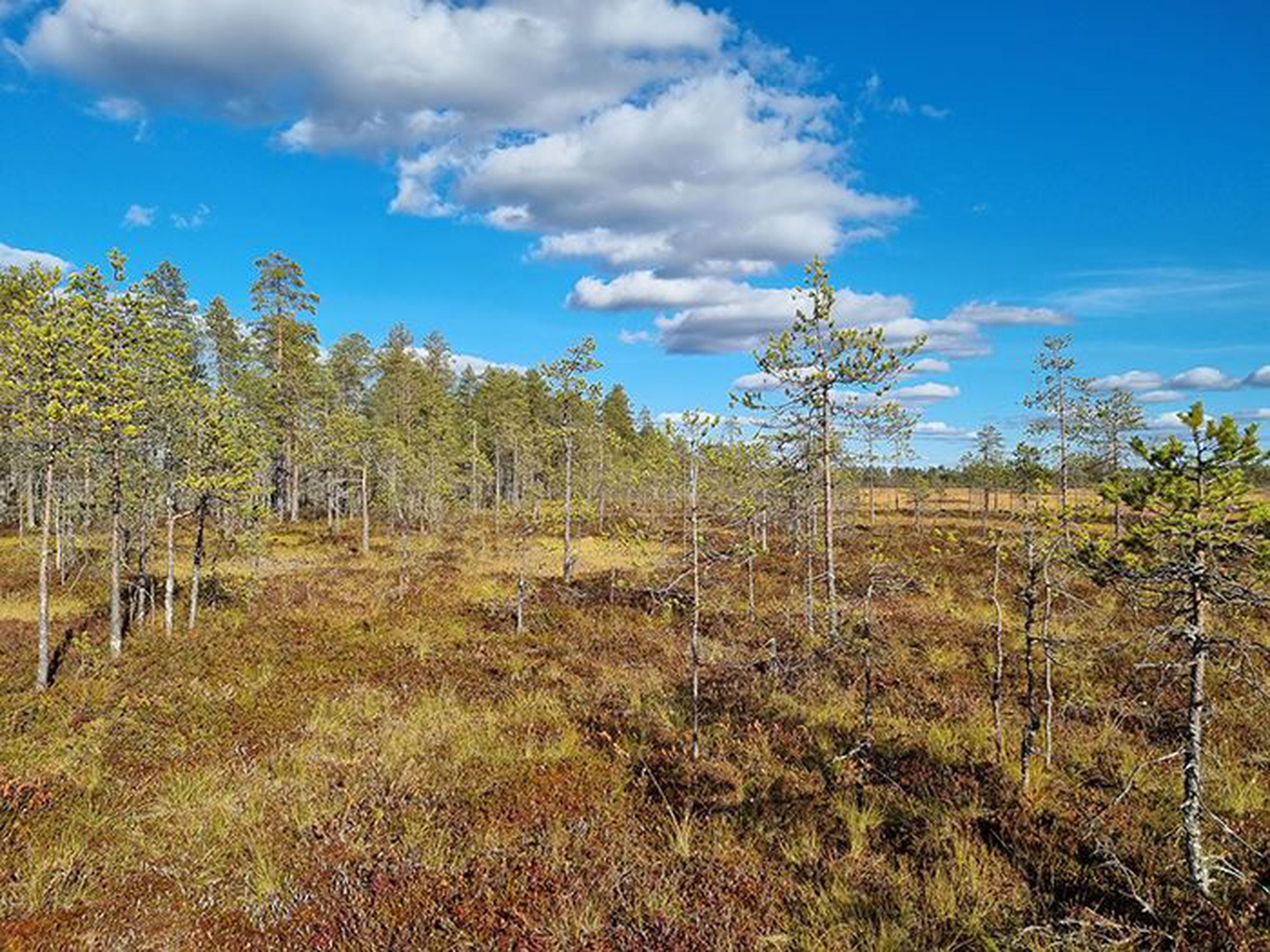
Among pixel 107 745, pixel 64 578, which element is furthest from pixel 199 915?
pixel 64 578

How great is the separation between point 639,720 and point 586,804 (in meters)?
3.53

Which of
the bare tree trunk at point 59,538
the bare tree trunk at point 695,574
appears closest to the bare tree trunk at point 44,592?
the bare tree trunk at point 59,538

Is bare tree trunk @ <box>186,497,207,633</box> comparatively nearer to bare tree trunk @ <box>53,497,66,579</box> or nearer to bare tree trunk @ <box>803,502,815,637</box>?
bare tree trunk @ <box>53,497,66,579</box>

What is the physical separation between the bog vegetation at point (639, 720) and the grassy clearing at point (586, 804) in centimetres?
6

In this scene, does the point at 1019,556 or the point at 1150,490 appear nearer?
the point at 1150,490

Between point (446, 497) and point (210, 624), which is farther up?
point (446, 497)

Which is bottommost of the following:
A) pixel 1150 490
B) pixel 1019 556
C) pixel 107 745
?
pixel 107 745

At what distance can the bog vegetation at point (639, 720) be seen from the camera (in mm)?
5840

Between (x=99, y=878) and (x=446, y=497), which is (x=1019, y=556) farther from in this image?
(x=446, y=497)

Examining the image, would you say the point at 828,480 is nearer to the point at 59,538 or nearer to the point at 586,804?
the point at 586,804

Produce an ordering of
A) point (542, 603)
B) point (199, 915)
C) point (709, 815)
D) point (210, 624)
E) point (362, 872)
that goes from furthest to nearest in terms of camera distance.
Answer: point (542, 603) < point (210, 624) < point (709, 815) < point (362, 872) < point (199, 915)

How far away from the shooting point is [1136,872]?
6.60 m

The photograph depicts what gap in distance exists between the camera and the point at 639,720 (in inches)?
481

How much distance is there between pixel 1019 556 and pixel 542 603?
17142 mm
